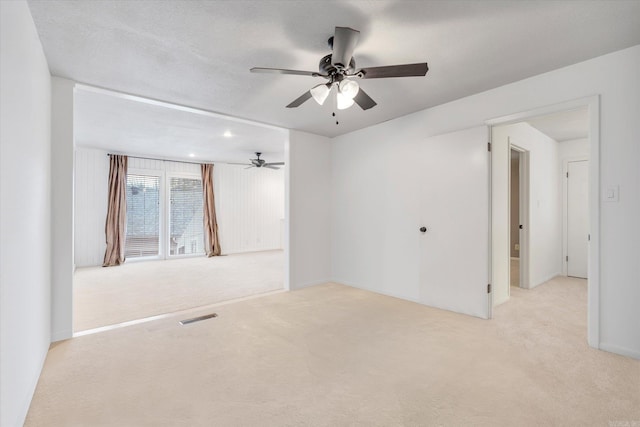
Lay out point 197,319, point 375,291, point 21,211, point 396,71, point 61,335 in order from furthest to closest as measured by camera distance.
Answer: point 375,291, point 197,319, point 61,335, point 396,71, point 21,211

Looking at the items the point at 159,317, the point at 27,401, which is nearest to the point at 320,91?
the point at 27,401

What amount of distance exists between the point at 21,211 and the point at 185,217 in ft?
20.4

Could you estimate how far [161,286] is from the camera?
4676 millimetres

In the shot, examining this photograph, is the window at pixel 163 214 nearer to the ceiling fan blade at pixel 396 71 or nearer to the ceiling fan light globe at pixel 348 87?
the ceiling fan light globe at pixel 348 87

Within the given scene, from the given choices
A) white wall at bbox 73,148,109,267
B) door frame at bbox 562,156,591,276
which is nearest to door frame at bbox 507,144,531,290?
door frame at bbox 562,156,591,276

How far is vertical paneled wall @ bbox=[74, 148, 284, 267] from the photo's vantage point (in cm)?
625

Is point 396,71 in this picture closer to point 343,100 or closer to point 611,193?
point 343,100

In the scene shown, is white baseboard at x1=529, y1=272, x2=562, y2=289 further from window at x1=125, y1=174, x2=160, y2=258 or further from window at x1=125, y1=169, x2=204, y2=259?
window at x1=125, y1=174, x2=160, y2=258

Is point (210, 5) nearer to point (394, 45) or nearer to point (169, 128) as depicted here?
point (394, 45)

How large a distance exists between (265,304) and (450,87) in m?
3.28

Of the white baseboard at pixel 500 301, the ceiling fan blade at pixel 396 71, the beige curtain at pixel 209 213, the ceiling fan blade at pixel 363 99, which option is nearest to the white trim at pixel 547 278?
the white baseboard at pixel 500 301

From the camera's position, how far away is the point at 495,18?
6.50 ft

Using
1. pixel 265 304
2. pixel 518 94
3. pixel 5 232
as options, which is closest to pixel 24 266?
pixel 5 232

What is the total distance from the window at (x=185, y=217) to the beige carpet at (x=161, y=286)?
64 cm
